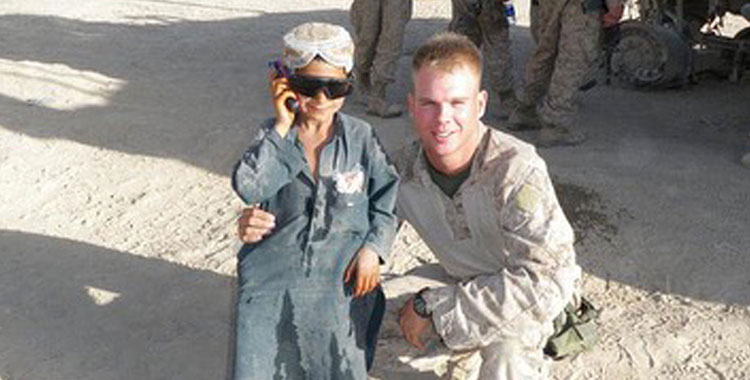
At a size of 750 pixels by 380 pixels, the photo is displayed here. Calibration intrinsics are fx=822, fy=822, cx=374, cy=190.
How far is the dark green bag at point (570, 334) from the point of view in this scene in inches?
126

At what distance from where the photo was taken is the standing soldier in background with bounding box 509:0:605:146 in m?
5.57

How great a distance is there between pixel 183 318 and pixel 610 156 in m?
3.21

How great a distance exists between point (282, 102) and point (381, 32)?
13.1 feet

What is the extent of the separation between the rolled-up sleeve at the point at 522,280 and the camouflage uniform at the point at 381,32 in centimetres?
397

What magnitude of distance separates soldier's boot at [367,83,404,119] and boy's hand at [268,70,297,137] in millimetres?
3811

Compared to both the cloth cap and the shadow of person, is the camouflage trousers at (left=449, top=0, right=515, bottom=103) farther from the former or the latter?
the cloth cap

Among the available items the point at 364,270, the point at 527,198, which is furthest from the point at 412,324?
the point at 527,198

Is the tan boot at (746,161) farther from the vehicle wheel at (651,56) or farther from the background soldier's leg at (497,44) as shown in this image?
the vehicle wheel at (651,56)

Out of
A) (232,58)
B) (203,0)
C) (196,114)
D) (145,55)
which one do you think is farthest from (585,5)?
(203,0)

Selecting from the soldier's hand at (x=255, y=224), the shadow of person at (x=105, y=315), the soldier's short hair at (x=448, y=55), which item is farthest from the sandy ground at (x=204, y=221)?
the soldier's short hair at (x=448, y=55)

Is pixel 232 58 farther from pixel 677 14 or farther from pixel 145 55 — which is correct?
pixel 677 14

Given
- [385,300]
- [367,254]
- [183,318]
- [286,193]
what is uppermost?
[286,193]

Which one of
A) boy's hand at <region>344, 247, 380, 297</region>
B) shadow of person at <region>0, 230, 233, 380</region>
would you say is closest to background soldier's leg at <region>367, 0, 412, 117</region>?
shadow of person at <region>0, 230, 233, 380</region>

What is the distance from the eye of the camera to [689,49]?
24.8ft
